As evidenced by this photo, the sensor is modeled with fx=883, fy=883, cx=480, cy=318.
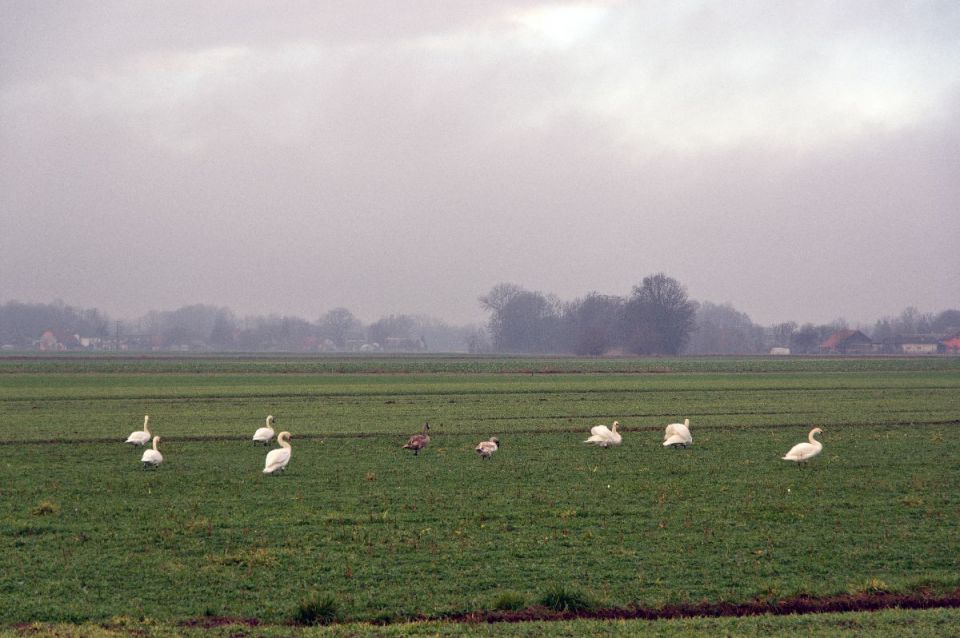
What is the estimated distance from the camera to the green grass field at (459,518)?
11.1 m

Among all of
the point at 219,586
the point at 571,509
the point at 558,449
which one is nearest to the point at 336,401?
the point at 558,449

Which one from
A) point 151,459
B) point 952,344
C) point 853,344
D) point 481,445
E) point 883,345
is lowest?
point 151,459

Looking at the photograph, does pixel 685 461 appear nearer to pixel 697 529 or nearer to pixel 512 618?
pixel 697 529

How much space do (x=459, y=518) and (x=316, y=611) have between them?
498 centimetres

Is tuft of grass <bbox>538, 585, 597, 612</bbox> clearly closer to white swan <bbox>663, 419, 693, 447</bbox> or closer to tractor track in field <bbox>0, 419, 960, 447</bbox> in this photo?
white swan <bbox>663, 419, 693, 447</bbox>

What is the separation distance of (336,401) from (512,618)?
116ft

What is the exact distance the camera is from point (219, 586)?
446 inches

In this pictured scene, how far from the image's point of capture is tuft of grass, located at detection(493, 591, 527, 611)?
34.5ft

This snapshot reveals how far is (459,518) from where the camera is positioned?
1498 centimetres

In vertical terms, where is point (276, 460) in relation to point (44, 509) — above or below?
above

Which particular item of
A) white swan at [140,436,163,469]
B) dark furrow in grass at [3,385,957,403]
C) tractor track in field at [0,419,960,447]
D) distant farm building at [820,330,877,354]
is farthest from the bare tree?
white swan at [140,436,163,469]

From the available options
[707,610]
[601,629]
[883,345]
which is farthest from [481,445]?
[883,345]

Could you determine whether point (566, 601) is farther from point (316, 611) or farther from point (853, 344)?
point (853, 344)

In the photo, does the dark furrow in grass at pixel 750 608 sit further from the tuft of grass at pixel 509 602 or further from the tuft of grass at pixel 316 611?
the tuft of grass at pixel 316 611
